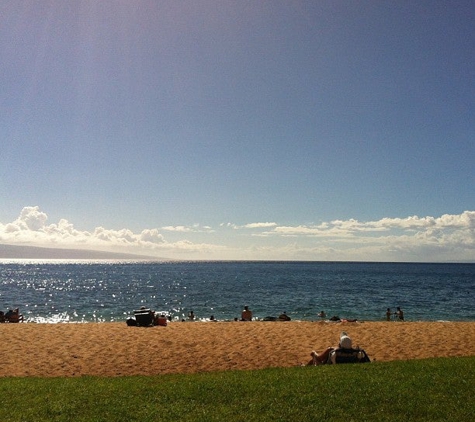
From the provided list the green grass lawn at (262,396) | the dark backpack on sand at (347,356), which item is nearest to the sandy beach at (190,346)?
the dark backpack on sand at (347,356)

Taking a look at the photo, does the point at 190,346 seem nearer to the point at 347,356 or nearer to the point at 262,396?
the point at 347,356

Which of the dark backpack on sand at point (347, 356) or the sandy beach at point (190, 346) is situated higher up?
the dark backpack on sand at point (347, 356)

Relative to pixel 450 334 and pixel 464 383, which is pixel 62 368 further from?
pixel 450 334

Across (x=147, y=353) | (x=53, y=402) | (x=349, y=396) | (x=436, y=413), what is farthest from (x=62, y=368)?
(x=436, y=413)

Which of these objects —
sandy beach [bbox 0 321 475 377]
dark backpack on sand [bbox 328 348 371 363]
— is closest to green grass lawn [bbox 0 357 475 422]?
dark backpack on sand [bbox 328 348 371 363]

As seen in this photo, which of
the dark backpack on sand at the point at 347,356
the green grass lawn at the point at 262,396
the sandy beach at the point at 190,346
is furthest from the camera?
the sandy beach at the point at 190,346

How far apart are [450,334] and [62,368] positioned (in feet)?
66.0

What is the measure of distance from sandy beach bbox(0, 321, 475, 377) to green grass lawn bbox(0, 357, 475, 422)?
4.07 meters

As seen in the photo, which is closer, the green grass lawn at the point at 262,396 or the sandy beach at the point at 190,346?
the green grass lawn at the point at 262,396

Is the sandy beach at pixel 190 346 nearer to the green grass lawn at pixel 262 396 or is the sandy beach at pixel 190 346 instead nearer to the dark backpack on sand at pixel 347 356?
the dark backpack on sand at pixel 347 356

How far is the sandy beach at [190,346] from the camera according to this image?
51.7ft

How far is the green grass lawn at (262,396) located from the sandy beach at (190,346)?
4.07 m

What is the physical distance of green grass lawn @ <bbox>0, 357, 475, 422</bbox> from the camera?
27.5 feet

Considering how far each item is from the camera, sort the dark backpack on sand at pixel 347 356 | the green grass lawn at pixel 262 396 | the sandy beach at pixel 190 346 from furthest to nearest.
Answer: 1. the sandy beach at pixel 190 346
2. the dark backpack on sand at pixel 347 356
3. the green grass lawn at pixel 262 396
